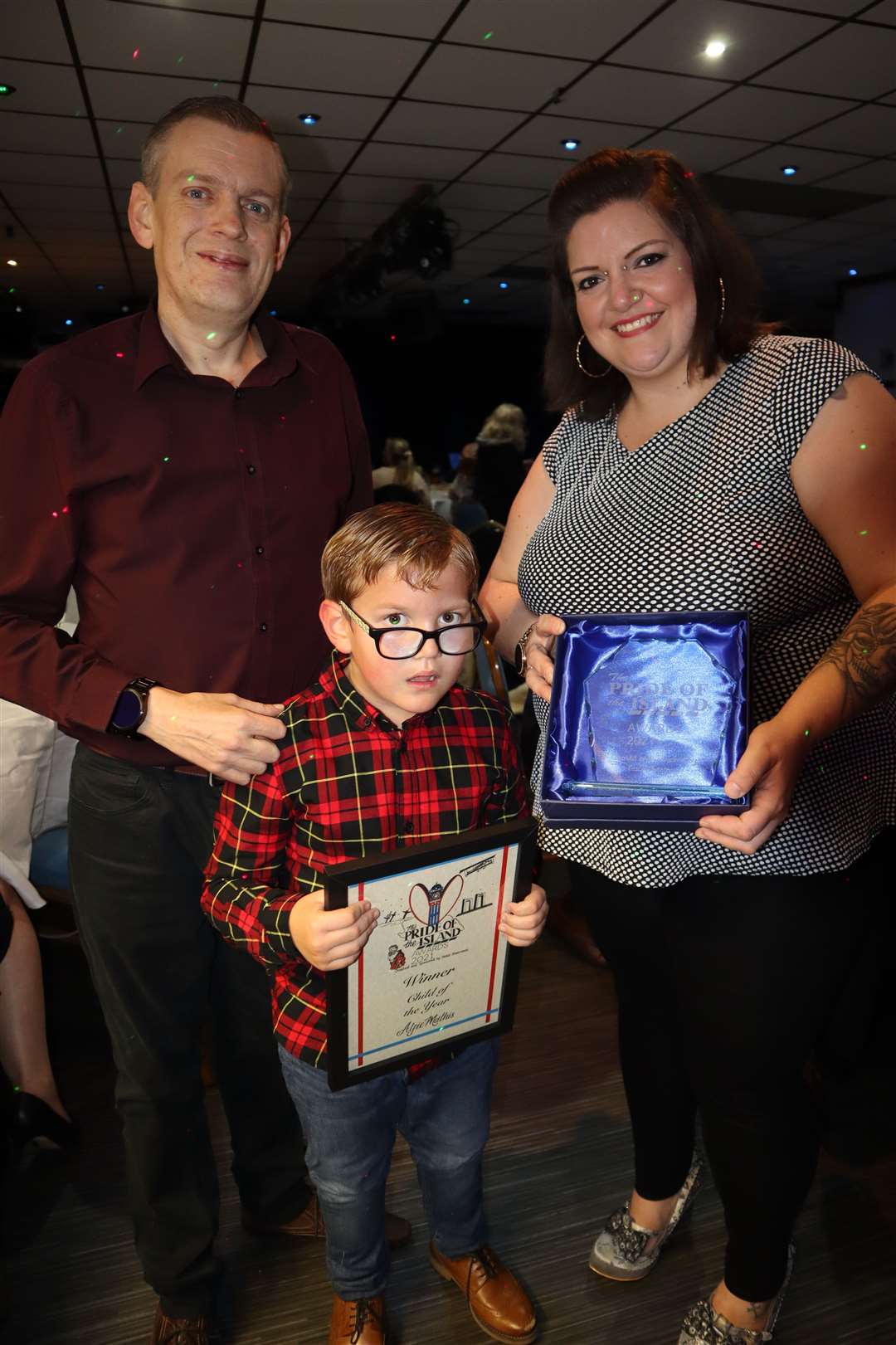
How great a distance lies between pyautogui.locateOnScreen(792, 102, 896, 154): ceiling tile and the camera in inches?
226

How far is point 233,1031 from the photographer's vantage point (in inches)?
68.0

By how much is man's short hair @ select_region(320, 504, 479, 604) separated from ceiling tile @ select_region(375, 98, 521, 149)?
197 inches

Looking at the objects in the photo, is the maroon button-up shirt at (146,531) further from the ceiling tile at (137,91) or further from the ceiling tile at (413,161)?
the ceiling tile at (413,161)

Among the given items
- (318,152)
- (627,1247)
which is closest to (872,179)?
(318,152)

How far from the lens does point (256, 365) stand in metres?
1.51

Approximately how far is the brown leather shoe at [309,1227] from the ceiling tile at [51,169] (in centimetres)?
656

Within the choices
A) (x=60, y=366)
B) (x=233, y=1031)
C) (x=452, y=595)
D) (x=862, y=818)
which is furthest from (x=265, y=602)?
(x=862, y=818)

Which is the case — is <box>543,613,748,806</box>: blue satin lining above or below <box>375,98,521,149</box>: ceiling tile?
below

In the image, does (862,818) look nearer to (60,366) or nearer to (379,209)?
(60,366)

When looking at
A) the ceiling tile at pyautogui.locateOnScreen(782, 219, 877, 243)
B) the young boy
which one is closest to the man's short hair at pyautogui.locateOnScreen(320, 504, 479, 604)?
the young boy

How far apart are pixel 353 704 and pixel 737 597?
0.53 metres

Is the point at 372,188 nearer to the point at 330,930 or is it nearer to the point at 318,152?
the point at 318,152

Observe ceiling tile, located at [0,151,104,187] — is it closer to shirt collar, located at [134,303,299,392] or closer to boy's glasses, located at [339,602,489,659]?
shirt collar, located at [134,303,299,392]

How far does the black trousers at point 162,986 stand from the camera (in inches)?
57.8
